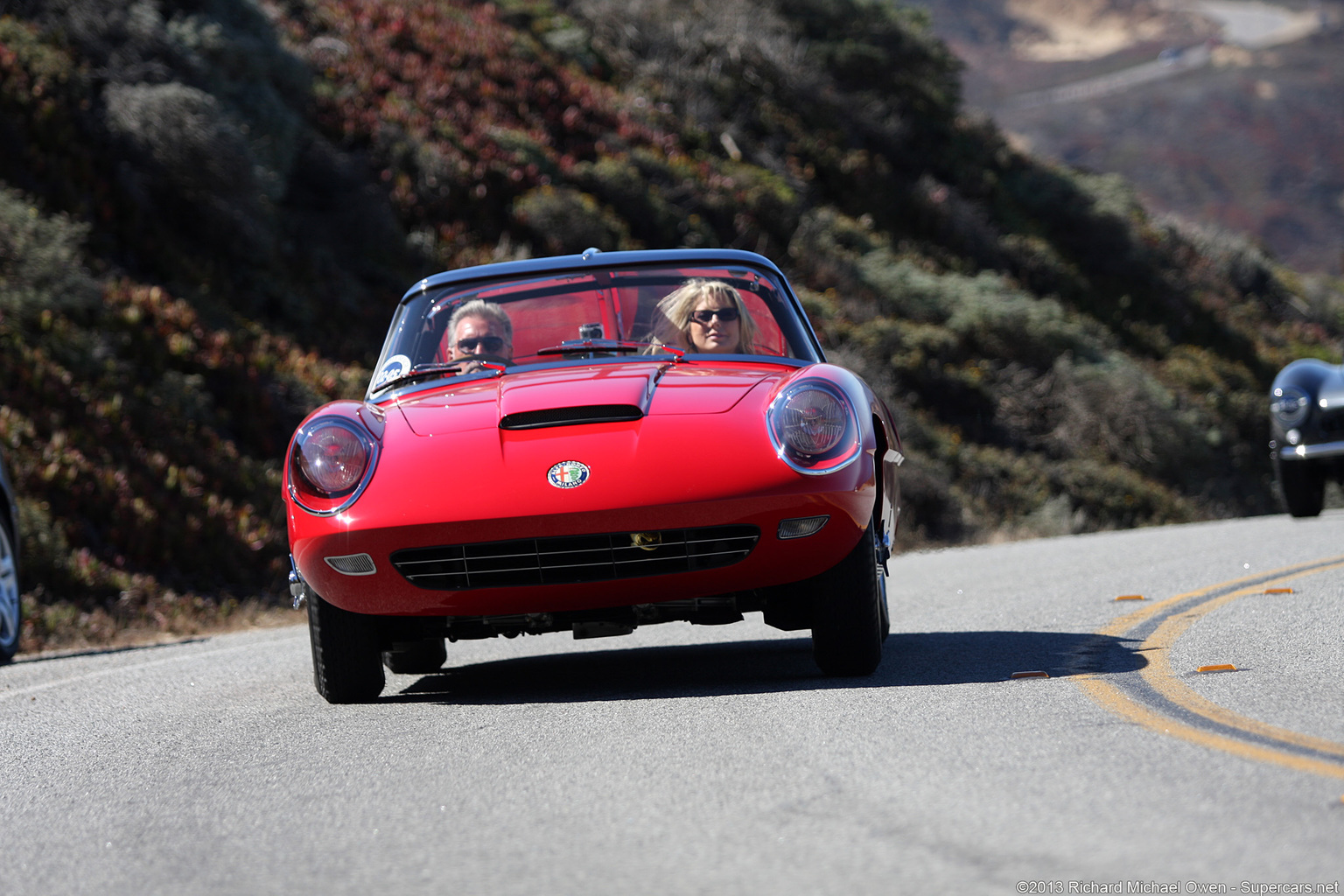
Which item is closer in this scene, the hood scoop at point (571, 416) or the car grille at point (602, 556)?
the car grille at point (602, 556)

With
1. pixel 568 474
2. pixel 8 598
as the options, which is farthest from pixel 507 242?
pixel 568 474

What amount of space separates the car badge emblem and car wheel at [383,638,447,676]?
168 centimetres

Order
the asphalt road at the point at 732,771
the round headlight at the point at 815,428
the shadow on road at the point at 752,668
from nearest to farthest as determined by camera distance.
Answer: the asphalt road at the point at 732,771, the round headlight at the point at 815,428, the shadow on road at the point at 752,668

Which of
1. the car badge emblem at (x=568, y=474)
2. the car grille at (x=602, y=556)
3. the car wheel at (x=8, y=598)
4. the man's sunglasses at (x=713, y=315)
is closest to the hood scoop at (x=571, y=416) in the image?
the car badge emblem at (x=568, y=474)

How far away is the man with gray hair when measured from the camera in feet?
21.4

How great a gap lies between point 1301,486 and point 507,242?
11.8 metres

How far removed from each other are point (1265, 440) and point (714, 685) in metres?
25.0

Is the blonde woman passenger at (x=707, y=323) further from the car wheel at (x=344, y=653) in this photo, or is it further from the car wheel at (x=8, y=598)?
the car wheel at (x=8, y=598)

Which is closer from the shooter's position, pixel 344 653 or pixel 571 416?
pixel 571 416

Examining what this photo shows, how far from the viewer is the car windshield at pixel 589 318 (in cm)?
638

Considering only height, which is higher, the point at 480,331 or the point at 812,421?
the point at 480,331

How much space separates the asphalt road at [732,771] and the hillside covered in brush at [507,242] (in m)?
5.84

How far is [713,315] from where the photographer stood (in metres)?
6.43

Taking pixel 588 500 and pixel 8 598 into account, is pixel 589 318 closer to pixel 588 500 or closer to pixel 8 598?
pixel 588 500
